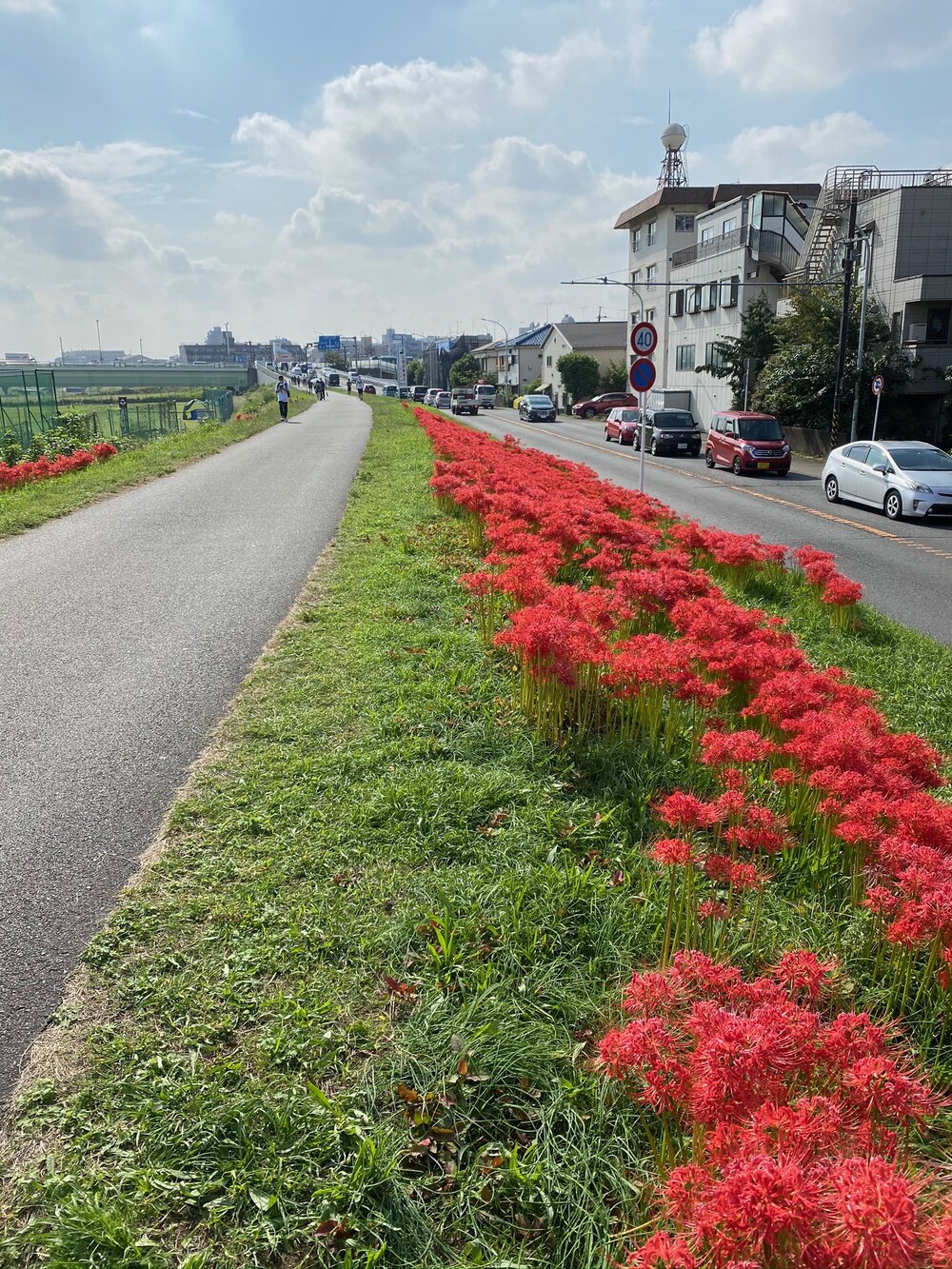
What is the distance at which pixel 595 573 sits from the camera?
9047 mm

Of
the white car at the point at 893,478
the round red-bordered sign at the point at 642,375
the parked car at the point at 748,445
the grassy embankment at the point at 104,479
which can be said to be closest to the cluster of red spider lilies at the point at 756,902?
the round red-bordered sign at the point at 642,375

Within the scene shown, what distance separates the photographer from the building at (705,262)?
4231 centimetres

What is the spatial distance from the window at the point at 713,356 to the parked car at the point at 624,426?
5125 millimetres

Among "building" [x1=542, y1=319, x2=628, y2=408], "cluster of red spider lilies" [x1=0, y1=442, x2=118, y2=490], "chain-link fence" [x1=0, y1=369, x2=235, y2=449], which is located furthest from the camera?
"building" [x1=542, y1=319, x2=628, y2=408]

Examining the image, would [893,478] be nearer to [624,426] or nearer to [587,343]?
[624,426]

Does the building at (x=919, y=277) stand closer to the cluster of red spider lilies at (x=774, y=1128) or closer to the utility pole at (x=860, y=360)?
the utility pole at (x=860, y=360)

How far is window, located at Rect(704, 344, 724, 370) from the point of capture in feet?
139

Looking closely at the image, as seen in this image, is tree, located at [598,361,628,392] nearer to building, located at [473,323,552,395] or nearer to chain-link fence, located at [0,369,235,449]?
building, located at [473,323,552,395]

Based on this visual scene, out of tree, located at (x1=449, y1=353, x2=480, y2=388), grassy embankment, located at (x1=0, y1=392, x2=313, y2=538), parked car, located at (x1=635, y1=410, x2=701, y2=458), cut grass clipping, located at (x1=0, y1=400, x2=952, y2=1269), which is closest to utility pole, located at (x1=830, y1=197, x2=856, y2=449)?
parked car, located at (x1=635, y1=410, x2=701, y2=458)

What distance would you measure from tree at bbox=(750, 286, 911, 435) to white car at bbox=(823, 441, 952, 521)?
12.8 m

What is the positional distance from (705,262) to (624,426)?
44.9 ft

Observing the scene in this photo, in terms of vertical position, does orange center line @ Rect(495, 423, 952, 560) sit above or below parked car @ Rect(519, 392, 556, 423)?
below

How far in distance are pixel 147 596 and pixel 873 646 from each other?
716 cm

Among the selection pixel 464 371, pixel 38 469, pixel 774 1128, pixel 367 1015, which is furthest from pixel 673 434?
pixel 464 371
